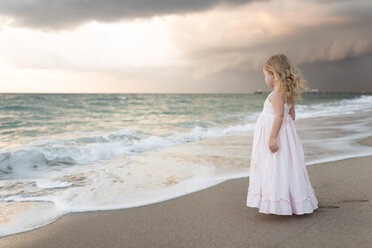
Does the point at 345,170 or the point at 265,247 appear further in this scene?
the point at 345,170

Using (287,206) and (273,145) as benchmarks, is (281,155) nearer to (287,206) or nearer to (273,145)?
(273,145)

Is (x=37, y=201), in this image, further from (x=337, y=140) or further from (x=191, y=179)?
(x=337, y=140)

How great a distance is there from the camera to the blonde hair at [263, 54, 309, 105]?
3121 millimetres

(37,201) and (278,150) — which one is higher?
(278,150)

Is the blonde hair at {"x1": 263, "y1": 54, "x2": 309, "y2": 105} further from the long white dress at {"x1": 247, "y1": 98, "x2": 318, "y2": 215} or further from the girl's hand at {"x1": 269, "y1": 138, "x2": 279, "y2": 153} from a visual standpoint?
the girl's hand at {"x1": 269, "y1": 138, "x2": 279, "y2": 153}

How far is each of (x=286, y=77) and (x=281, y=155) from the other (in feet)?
2.64

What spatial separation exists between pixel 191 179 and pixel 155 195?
2.99 feet

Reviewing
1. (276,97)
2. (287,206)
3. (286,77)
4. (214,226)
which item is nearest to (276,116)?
(276,97)

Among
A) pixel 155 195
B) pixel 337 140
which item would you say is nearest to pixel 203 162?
pixel 155 195

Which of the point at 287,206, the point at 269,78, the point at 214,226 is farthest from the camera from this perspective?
the point at 269,78

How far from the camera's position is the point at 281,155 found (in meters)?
3.18

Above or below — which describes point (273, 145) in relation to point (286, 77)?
below

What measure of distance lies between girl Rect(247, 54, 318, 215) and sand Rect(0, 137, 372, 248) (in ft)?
0.50

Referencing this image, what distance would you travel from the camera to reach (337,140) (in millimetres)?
7883
